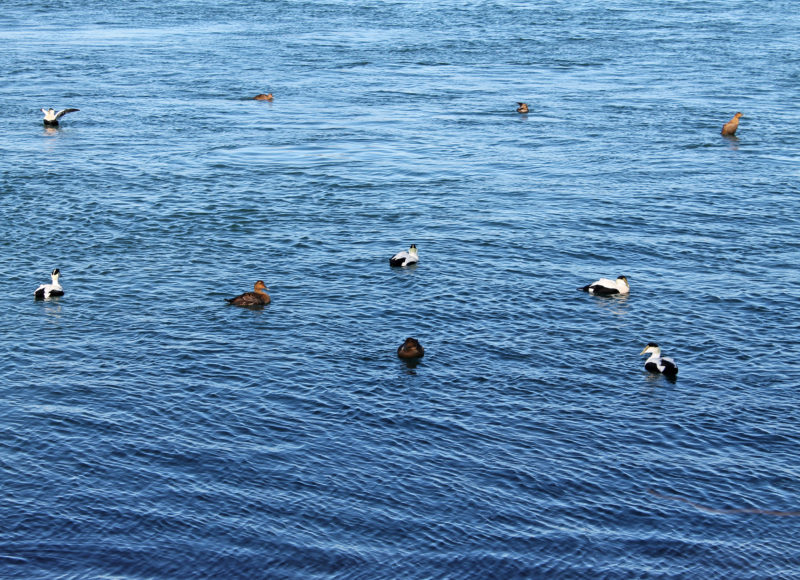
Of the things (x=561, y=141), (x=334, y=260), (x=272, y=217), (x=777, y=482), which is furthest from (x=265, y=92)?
(x=777, y=482)

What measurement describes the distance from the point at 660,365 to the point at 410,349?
5.78 m

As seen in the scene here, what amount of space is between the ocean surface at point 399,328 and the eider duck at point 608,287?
654 millimetres

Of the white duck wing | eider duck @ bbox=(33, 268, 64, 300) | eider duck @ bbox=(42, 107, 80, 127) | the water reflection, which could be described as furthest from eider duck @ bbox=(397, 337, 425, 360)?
the white duck wing

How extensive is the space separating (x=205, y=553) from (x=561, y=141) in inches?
1263

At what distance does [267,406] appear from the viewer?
24.0 m

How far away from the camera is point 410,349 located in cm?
2581

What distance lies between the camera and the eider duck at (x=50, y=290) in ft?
97.5

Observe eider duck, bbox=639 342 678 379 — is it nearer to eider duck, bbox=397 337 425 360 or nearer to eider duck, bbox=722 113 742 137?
eider duck, bbox=397 337 425 360

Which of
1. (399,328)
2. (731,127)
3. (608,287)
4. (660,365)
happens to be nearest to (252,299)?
(399,328)

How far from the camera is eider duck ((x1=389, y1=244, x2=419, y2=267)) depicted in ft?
107

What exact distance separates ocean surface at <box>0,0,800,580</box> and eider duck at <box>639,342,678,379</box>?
0.78 ft

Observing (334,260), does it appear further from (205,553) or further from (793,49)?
(793,49)

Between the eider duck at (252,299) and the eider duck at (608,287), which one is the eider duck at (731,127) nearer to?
the eider duck at (608,287)

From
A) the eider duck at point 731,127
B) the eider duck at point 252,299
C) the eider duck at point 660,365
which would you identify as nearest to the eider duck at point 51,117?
the eider duck at point 252,299
